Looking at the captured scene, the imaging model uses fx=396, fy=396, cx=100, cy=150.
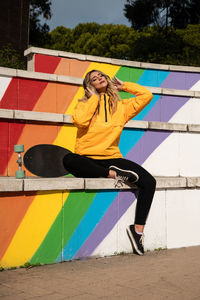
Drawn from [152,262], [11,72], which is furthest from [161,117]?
[152,262]

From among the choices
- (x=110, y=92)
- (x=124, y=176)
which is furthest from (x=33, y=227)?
(x=110, y=92)

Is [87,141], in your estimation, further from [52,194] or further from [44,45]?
[44,45]

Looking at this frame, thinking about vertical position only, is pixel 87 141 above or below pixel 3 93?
below

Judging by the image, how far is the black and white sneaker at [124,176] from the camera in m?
4.34

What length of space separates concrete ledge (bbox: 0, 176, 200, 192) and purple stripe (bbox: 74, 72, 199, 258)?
220 millimetres

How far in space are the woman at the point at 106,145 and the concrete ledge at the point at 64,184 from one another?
0.34 ft

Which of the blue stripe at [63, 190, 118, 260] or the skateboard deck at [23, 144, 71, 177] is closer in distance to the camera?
the blue stripe at [63, 190, 118, 260]

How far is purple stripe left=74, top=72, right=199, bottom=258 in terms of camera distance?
14.0ft

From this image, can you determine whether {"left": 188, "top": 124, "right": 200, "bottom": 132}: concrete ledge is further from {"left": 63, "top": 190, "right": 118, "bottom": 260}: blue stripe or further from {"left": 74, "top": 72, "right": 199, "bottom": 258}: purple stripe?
{"left": 63, "top": 190, "right": 118, "bottom": 260}: blue stripe

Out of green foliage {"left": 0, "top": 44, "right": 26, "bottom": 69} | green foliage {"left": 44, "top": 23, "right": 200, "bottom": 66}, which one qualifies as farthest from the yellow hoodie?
green foliage {"left": 44, "top": 23, "right": 200, "bottom": 66}

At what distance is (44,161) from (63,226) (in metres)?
1.13

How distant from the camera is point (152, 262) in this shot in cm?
404

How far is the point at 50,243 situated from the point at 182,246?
1771mm

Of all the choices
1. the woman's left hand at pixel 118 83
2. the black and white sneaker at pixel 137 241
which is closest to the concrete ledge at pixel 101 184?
the black and white sneaker at pixel 137 241
